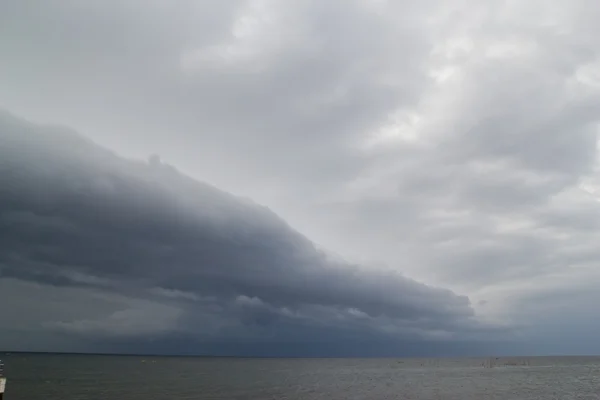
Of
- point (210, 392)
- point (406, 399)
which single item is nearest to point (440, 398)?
point (406, 399)

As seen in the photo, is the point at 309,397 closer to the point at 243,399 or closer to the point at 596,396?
the point at 243,399

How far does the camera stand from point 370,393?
10600cm

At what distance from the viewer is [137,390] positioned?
360ft

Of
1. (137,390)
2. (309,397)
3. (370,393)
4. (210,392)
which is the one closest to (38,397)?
(137,390)

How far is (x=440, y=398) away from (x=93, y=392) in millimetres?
73542

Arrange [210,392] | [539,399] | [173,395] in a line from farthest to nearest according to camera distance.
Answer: [210,392]
[173,395]
[539,399]

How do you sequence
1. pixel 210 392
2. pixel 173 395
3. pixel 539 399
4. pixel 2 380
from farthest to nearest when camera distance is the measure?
pixel 210 392, pixel 173 395, pixel 539 399, pixel 2 380

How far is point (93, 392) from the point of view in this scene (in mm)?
103625

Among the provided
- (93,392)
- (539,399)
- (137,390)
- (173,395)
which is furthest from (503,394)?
(93,392)

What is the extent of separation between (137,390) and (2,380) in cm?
7316

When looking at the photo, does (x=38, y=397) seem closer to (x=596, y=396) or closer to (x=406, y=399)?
(x=406, y=399)

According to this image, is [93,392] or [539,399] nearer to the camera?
[539,399]

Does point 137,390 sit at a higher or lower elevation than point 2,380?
lower

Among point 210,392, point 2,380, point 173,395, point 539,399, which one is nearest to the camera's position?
point 2,380
